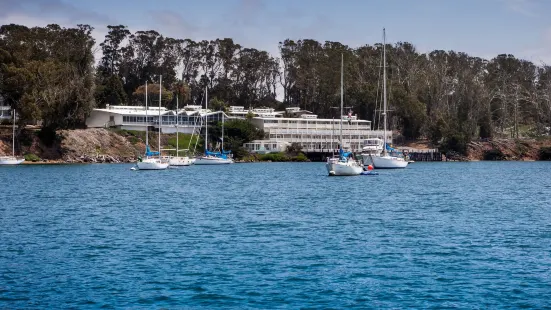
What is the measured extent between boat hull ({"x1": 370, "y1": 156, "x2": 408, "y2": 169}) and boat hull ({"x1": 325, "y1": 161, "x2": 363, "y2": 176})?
19.6 m

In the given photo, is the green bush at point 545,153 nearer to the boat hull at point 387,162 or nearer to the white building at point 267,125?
the white building at point 267,125

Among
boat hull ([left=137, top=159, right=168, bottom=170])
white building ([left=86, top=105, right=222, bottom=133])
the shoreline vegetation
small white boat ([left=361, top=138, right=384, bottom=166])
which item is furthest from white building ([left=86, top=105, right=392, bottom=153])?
boat hull ([left=137, top=159, right=168, bottom=170])

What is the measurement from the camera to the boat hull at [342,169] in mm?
89250

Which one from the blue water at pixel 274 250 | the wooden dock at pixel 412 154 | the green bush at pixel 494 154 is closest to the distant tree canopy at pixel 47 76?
the wooden dock at pixel 412 154

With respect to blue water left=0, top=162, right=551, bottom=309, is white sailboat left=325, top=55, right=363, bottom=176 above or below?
above

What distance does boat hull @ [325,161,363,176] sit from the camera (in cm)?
8925

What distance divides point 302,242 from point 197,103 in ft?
489

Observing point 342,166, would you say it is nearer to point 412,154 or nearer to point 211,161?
point 211,161

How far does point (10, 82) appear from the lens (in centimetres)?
12000

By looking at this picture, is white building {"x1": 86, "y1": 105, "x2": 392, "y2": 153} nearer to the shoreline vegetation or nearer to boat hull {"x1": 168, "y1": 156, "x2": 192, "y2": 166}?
the shoreline vegetation

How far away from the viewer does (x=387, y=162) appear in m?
111

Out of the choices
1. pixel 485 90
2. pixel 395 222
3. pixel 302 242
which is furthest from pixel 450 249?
pixel 485 90

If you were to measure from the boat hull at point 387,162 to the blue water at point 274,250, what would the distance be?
44.0 meters

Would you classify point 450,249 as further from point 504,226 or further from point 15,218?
point 15,218
